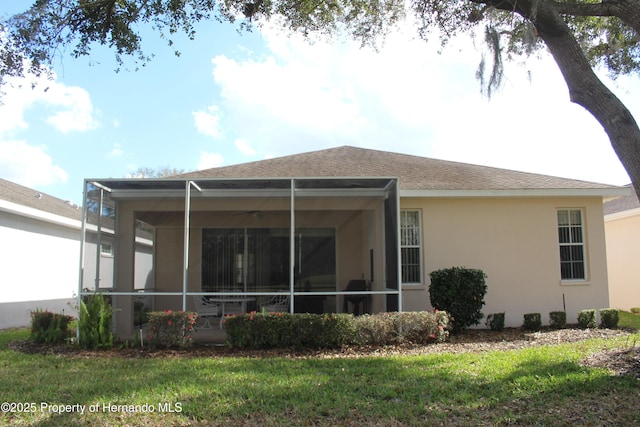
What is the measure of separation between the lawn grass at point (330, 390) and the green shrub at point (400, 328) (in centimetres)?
95

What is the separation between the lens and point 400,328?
8.62 m

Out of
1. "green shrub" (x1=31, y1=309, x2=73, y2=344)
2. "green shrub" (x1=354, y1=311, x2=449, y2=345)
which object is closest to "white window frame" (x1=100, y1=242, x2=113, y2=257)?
"green shrub" (x1=31, y1=309, x2=73, y2=344)

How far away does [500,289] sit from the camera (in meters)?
11.1

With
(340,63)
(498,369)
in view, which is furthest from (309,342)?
(340,63)

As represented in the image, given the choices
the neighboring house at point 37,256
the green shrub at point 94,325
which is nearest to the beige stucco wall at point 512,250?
the green shrub at point 94,325

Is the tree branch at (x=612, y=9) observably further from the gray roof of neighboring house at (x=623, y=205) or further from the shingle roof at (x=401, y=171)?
the gray roof of neighboring house at (x=623, y=205)

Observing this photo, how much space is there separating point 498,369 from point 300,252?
6309 millimetres

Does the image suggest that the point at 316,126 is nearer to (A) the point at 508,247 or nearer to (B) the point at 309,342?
(A) the point at 508,247

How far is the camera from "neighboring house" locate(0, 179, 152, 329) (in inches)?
475

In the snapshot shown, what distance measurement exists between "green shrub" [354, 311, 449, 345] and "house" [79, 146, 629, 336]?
1119 mm

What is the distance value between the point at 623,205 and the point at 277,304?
11.7m

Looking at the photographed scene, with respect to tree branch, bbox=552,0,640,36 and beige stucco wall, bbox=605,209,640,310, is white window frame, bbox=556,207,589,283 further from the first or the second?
tree branch, bbox=552,0,640,36

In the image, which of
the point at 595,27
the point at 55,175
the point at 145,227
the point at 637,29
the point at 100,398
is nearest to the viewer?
the point at 100,398

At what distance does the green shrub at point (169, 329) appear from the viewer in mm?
8430
